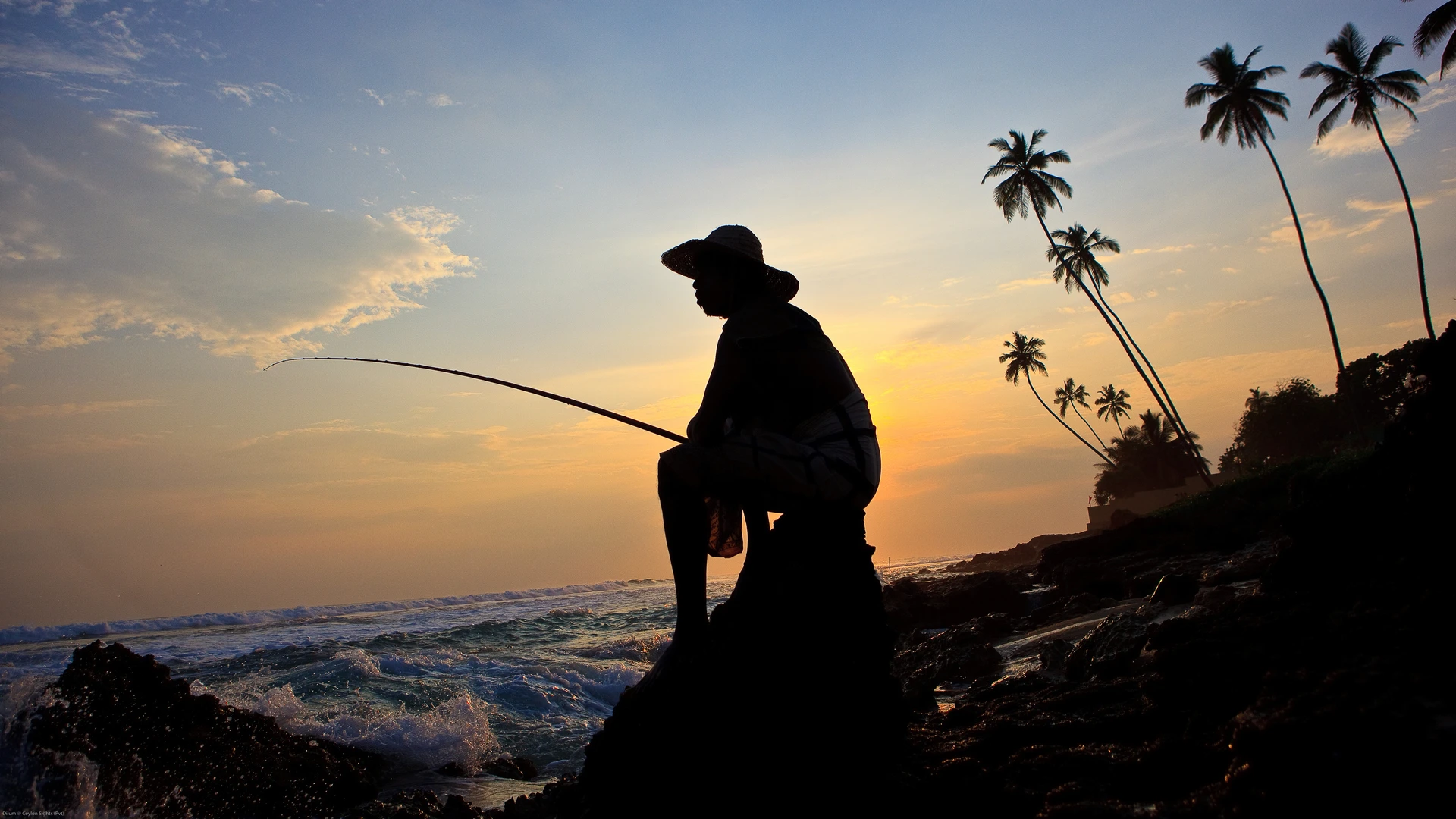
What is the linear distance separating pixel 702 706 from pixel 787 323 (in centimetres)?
132

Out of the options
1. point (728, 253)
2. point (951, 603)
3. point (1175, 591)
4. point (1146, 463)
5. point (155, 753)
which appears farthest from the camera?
point (1146, 463)

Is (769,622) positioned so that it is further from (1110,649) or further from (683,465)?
(1110,649)

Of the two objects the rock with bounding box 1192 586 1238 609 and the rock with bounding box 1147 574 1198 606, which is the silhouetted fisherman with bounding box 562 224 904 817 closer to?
the rock with bounding box 1192 586 1238 609

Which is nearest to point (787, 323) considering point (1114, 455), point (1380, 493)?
point (1380, 493)

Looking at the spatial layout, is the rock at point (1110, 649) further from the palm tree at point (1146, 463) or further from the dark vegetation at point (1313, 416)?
the palm tree at point (1146, 463)

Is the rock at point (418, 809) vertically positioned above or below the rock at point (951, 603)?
above

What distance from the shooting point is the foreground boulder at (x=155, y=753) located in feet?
13.2

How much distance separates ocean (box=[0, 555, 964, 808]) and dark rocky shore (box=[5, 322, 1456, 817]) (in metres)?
0.46

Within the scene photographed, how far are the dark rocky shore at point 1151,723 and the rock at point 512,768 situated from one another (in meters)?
0.83

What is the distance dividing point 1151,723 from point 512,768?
473cm

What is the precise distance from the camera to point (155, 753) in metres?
4.30

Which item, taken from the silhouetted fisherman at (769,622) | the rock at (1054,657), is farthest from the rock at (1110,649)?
the silhouetted fisherman at (769,622)

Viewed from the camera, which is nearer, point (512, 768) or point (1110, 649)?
point (1110, 649)

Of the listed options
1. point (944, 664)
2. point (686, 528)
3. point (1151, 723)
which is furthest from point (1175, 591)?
point (686, 528)
